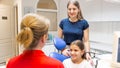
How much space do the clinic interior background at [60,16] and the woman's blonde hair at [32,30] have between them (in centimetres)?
157

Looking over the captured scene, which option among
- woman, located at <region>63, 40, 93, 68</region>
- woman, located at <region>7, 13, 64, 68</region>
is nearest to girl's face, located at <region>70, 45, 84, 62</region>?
woman, located at <region>63, 40, 93, 68</region>

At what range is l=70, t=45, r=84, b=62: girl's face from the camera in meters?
1.63

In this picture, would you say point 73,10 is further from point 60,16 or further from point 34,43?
point 60,16

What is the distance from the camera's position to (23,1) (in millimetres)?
4152

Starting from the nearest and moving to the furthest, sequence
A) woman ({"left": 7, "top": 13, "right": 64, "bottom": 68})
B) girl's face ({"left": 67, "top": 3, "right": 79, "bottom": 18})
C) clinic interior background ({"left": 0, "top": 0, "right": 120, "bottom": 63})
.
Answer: woman ({"left": 7, "top": 13, "right": 64, "bottom": 68})
girl's face ({"left": 67, "top": 3, "right": 79, "bottom": 18})
clinic interior background ({"left": 0, "top": 0, "right": 120, "bottom": 63})

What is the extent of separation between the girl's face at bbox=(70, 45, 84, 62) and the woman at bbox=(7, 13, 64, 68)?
77cm

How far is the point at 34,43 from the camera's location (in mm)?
874

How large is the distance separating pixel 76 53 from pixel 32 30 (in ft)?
2.84

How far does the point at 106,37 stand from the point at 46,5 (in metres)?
2.02

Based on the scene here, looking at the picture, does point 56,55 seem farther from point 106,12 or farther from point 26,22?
point 106,12

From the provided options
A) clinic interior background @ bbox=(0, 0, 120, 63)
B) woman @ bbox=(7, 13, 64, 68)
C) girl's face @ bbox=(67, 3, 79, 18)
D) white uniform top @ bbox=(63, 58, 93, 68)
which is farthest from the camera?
clinic interior background @ bbox=(0, 0, 120, 63)

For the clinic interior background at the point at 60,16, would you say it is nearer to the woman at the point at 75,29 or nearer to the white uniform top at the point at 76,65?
the woman at the point at 75,29

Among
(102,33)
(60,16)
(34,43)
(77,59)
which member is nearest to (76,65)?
(77,59)

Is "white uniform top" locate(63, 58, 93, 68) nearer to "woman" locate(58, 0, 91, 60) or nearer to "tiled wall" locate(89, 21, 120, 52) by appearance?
"woman" locate(58, 0, 91, 60)
